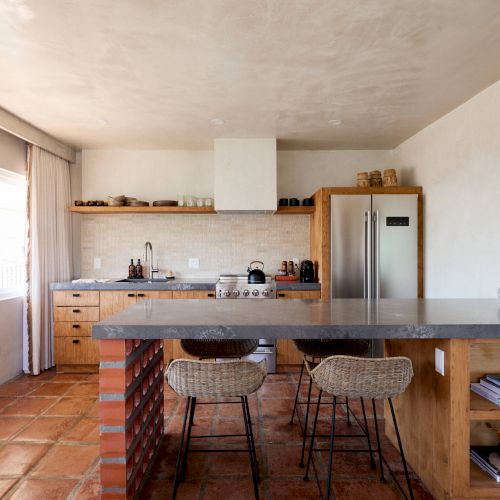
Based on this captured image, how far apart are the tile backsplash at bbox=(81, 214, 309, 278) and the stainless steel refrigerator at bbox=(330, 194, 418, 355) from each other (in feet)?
2.86

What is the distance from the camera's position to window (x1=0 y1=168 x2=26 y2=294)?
3658 mm

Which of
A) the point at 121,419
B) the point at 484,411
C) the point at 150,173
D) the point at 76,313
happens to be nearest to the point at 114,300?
the point at 76,313

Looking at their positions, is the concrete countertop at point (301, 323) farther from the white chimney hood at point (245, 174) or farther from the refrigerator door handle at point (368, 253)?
the white chimney hood at point (245, 174)

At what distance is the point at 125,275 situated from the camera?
15.6 ft

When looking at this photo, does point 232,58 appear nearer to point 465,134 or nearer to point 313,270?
point 465,134

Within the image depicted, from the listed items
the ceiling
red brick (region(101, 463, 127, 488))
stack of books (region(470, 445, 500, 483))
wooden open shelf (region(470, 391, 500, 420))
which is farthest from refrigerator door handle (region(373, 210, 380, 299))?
red brick (region(101, 463, 127, 488))

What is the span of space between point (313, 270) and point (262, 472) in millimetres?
2515

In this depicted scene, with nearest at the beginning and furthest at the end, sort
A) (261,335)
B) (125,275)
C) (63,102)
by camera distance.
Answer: (261,335) → (63,102) → (125,275)

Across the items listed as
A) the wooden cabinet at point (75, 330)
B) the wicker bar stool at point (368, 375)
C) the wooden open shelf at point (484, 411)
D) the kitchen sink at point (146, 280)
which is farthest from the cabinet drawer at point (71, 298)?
the wooden open shelf at point (484, 411)

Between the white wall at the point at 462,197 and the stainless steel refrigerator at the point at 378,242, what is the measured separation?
6.7 inches

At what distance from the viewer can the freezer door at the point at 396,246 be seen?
3918 mm

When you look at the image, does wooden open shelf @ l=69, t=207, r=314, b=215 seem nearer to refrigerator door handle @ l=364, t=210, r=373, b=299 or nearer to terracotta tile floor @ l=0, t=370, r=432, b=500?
refrigerator door handle @ l=364, t=210, r=373, b=299

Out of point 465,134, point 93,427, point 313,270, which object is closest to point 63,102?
point 93,427

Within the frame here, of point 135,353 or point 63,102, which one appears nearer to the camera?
point 135,353
